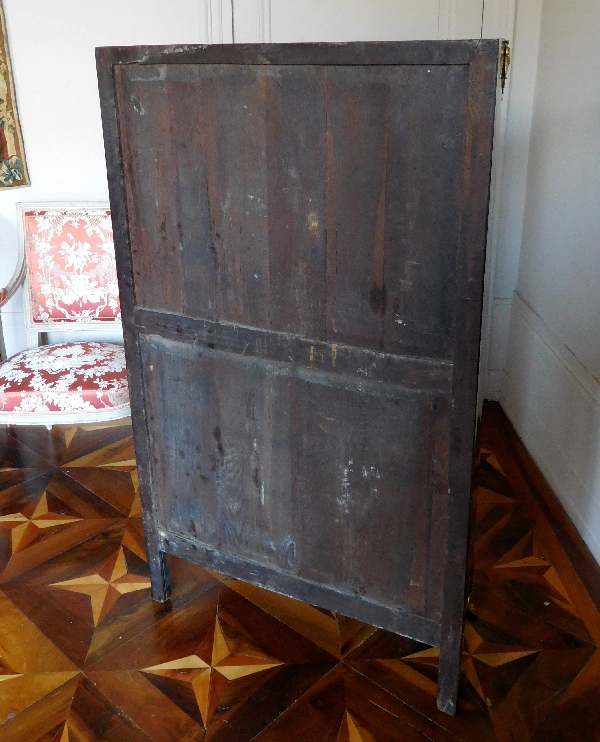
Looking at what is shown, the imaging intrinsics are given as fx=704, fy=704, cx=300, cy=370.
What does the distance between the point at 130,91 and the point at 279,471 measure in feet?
2.90

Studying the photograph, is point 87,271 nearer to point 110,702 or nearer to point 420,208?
point 110,702

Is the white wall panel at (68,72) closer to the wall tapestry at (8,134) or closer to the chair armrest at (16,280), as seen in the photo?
the wall tapestry at (8,134)

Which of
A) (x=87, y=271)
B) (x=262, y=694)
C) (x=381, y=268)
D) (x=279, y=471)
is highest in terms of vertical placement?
(x=381, y=268)

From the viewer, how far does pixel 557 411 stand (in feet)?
8.28

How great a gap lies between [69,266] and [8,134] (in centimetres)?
68

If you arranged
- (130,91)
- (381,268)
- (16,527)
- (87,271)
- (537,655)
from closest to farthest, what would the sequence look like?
(381,268)
(130,91)
(537,655)
(16,527)
(87,271)

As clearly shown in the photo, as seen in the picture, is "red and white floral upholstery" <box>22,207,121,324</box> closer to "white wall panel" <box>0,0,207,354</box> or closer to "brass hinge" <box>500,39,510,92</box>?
"white wall panel" <box>0,0,207,354</box>

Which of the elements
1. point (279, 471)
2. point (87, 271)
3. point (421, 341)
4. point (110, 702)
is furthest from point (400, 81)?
point (87, 271)

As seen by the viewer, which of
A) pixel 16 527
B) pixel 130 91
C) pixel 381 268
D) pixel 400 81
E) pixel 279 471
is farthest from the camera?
pixel 16 527

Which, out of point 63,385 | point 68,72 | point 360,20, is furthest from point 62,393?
point 360,20

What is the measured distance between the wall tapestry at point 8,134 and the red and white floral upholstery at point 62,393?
1016mm

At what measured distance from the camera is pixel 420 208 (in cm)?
127

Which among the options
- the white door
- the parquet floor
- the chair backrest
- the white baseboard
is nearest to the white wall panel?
the white door

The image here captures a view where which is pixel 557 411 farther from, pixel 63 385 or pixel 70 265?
pixel 70 265
